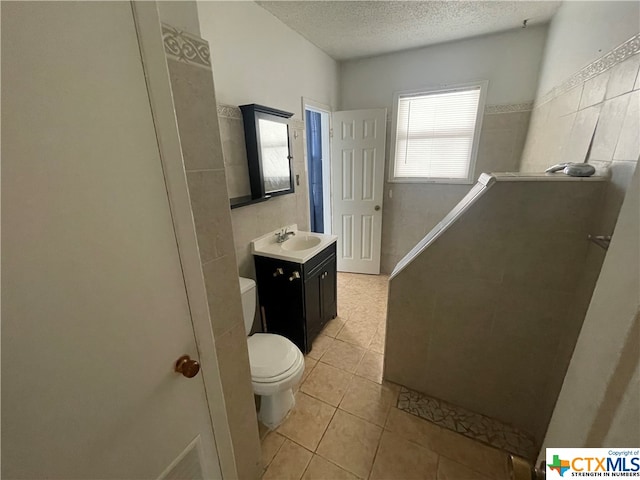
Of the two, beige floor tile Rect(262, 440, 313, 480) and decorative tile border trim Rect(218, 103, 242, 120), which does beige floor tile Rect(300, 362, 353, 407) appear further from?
decorative tile border trim Rect(218, 103, 242, 120)

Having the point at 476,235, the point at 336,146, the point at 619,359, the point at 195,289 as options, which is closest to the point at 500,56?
the point at 336,146

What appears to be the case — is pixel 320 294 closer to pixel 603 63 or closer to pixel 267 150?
pixel 267 150

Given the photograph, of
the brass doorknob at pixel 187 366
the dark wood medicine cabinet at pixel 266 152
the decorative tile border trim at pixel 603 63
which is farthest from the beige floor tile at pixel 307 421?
the decorative tile border trim at pixel 603 63

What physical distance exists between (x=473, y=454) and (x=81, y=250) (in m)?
1.87

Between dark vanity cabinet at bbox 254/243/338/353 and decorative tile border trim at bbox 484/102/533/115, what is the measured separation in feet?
6.84

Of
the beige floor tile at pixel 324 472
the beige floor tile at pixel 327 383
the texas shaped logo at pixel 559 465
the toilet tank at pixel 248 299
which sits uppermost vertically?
the texas shaped logo at pixel 559 465

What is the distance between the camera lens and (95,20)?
453 millimetres

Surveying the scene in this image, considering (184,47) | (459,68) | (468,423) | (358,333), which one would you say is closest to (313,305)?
(358,333)

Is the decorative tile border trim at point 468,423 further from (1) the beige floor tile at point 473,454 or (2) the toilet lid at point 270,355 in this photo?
(2) the toilet lid at point 270,355

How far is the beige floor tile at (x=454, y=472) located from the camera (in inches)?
48.4

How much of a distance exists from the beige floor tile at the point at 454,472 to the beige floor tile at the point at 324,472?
17.1 inches

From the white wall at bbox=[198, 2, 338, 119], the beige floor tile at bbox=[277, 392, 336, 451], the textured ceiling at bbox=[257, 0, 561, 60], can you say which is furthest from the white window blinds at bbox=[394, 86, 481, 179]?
the beige floor tile at bbox=[277, 392, 336, 451]

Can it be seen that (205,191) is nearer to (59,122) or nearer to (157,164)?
(157,164)

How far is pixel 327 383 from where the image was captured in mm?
1762
